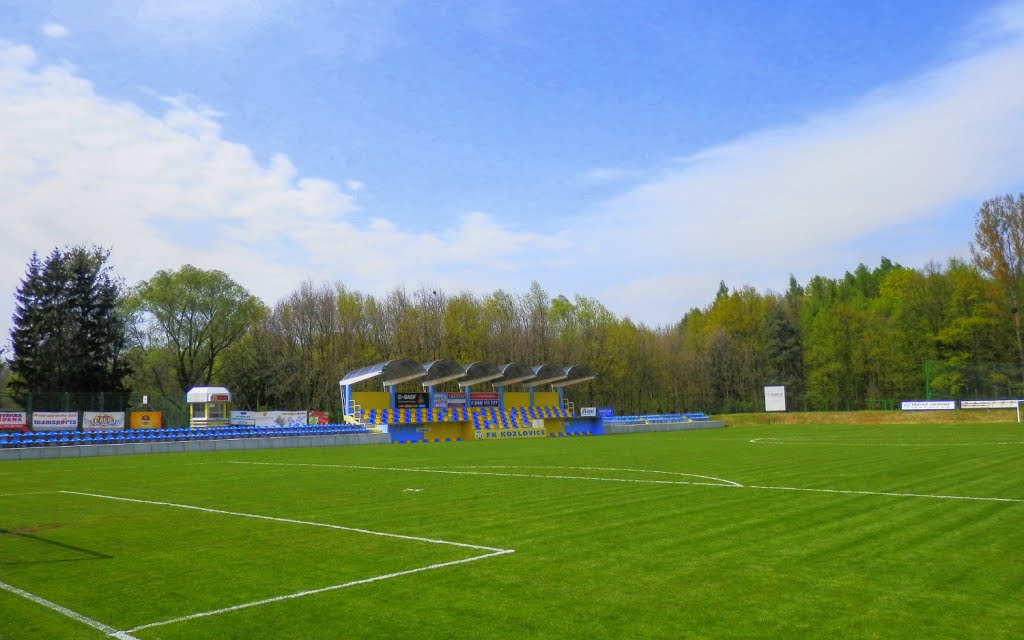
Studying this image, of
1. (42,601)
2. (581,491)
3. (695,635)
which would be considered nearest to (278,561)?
(42,601)

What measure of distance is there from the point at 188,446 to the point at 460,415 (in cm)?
1885

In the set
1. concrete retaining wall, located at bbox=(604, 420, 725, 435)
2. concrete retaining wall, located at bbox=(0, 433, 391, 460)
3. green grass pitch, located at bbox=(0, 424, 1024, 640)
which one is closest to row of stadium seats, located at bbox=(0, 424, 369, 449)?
concrete retaining wall, located at bbox=(0, 433, 391, 460)

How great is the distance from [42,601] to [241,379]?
63.3 metres

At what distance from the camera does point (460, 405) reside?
5200 cm

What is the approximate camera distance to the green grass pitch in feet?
20.0

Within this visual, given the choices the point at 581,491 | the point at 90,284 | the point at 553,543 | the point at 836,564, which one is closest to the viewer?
the point at 836,564

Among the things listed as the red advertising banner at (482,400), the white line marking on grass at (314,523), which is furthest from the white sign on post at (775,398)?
the white line marking on grass at (314,523)

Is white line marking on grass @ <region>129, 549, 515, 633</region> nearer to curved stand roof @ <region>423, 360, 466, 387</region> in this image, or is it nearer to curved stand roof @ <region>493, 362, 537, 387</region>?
curved stand roof @ <region>423, 360, 466, 387</region>

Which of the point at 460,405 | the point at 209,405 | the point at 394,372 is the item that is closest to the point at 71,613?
the point at 394,372

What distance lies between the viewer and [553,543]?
9336 mm

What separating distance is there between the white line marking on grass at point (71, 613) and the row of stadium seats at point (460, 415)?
4035cm

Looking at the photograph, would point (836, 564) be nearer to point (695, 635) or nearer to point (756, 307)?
point (695, 635)

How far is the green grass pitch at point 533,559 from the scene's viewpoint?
20.0ft

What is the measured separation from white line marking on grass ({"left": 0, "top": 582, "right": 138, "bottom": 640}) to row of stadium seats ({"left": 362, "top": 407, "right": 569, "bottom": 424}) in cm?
4035
